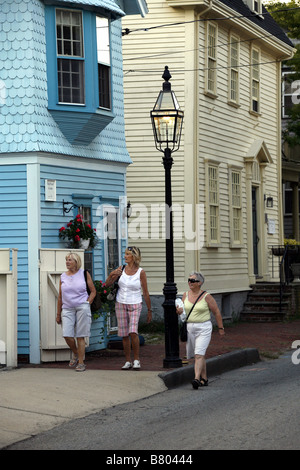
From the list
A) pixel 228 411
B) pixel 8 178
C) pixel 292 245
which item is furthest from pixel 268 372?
pixel 292 245

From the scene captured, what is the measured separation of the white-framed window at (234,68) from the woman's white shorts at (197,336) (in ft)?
39.0

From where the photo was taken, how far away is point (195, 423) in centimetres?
966

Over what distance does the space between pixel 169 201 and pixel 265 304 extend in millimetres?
10619

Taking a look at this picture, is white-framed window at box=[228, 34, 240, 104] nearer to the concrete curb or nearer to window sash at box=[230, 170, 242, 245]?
window sash at box=[230, 170, 242, 245]

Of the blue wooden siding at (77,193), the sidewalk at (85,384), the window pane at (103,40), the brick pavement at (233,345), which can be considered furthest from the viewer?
the window pane at (103,40)

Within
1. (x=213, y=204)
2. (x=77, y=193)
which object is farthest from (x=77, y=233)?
(x=213, y=204)

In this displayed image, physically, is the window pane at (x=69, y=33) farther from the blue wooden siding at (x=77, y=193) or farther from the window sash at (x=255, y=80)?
the window sash at (x=255, y=80)

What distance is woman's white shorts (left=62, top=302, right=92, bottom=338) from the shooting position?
13758 millimetres

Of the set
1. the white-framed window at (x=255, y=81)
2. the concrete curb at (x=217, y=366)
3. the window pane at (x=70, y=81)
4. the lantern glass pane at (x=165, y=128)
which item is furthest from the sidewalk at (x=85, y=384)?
the white-framed window at (x=255, y=81)

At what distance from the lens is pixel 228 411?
1040 cm

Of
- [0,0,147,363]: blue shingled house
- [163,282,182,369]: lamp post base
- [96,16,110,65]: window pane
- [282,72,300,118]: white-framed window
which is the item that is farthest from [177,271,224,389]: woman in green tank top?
[282,72,300,118]: white-framed window

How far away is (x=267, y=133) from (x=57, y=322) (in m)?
14.2

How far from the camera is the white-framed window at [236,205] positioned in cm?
2359

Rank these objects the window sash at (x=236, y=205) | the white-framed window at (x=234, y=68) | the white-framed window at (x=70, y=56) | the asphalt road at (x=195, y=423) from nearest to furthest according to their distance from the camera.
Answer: the asphalt road at (x=195, y=423) < the white-framed window at (x=70, y=56) < the white-framed window at (x=234, y=68) < the window sash at (x=236, y=205)
